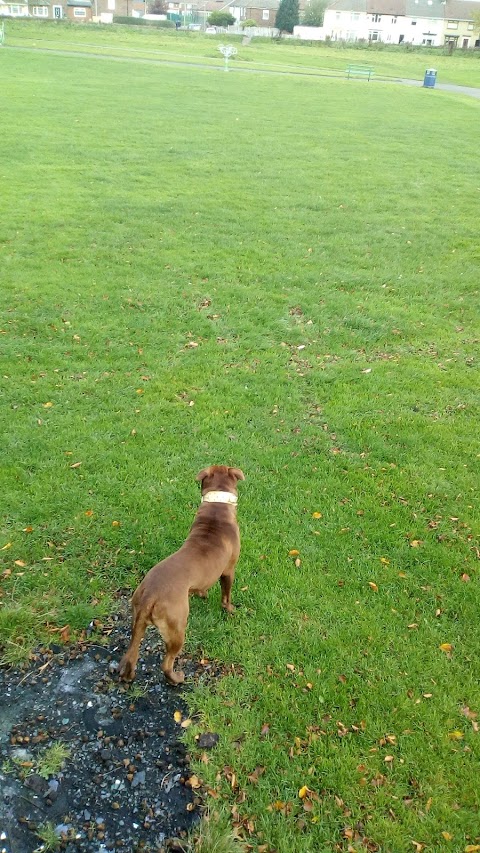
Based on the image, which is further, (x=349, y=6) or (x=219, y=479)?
(x=349, y=6)

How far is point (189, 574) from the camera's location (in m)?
3.69

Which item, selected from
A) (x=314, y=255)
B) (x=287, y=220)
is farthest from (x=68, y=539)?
(x=287, y=220)

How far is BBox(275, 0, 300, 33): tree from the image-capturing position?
79.9m

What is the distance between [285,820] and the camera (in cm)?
329

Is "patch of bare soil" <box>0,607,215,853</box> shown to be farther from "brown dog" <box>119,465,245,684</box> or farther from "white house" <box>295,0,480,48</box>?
"white house" <box>295,0,480,48</box>

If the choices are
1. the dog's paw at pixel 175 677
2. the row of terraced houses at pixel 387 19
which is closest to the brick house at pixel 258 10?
the row of terraced houses at pixel 387 19

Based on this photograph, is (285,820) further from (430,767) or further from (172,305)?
(172,305)

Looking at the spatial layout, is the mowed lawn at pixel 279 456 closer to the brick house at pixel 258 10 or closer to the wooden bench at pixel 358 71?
the wooden bench at pixel 358 71

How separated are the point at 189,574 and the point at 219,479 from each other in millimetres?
937

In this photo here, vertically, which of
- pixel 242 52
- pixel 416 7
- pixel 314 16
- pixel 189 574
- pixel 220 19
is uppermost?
pixel 416 7

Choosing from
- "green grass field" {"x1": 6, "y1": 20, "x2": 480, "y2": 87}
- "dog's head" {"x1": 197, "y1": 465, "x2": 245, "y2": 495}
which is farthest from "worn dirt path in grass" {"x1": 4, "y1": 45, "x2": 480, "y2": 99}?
"dog's head" {"x1": 197, "y1": 465, "x2": 245, "y2": 495}

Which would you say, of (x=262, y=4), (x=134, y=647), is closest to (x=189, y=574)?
(x=134, y=647)

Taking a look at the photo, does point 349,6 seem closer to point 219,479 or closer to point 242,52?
point 242,52

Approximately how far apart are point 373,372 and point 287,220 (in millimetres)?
6095
